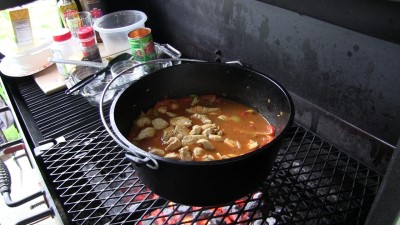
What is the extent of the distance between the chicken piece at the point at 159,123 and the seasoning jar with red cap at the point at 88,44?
71cm

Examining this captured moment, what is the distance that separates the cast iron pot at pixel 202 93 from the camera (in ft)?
2.34

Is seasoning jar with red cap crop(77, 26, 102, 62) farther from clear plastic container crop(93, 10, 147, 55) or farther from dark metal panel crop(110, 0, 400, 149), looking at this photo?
dark metal panel crop(110, 0, 400, 149)

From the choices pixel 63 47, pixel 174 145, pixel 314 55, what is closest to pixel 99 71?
pixel 63 47


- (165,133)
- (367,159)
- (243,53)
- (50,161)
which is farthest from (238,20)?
(50,161)


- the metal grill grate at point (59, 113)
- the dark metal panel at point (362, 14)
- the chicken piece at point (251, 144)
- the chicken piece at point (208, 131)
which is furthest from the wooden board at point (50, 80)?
the dark metal panel at point (362, 14)

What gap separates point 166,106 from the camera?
1.14 m

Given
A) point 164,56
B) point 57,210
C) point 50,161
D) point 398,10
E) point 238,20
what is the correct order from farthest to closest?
point 164,56
point 238,20
point 50,161
point 57,210
point 398,10

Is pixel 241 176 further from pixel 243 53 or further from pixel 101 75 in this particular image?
pixel 101 75

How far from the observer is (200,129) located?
1006mm

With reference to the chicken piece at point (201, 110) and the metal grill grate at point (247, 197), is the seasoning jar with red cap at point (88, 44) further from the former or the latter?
the chicken piece at point (201, 110)

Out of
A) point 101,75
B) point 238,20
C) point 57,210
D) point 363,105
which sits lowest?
point 57,210

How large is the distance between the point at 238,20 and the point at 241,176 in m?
0.77

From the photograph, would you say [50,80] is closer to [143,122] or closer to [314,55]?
[143,122]

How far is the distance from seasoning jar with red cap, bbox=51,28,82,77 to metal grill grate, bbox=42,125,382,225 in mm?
551
